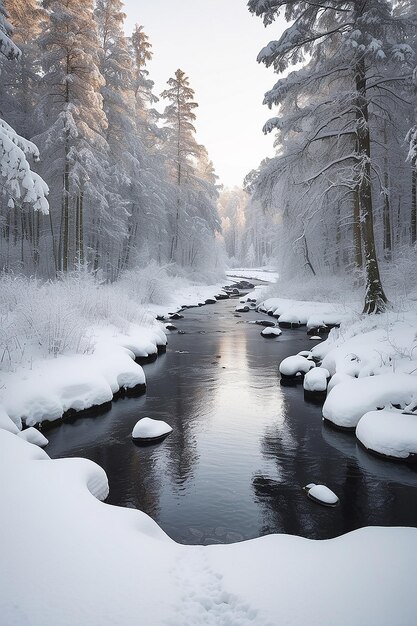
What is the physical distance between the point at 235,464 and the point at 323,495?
1.47m

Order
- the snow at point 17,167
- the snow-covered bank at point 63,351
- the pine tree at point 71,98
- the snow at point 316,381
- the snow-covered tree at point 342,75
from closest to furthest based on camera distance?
the snow at point 17,167, the snow-covered bank at point 63,351, the snow at point 316,381, the snow-covered tree at point 342,75, the pine tree at point 71,98

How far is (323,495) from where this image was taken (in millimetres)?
4863

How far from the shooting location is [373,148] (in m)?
16.7

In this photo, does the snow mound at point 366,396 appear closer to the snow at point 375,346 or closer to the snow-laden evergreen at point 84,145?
the snow at point 375,346

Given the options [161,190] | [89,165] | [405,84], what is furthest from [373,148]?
[161,190]

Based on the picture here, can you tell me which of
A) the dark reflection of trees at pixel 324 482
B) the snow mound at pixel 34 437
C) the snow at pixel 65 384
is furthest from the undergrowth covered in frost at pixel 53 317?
the dark reflection of trees at pixel 324 482

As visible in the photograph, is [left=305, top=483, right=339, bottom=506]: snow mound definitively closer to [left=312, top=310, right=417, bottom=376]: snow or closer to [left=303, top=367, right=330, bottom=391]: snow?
[left=312, top=310, right=417, bottom=376]: snow

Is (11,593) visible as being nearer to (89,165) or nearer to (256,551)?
(256,551)

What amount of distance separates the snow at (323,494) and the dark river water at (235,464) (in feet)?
0.37

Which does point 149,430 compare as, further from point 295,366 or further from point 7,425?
point 295,366

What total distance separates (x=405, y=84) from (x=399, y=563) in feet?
37.6

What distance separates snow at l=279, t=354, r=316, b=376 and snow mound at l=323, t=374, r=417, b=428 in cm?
241

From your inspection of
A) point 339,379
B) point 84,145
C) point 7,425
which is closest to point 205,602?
point 7,425

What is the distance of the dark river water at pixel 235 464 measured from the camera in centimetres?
451
